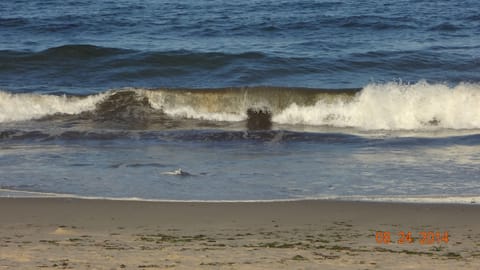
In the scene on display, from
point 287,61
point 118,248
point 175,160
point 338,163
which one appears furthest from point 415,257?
point 287,61

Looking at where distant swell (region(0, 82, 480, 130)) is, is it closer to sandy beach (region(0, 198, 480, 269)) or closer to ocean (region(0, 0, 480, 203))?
ocean (region(0, 0, 480, 203))

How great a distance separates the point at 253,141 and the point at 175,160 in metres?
1.86

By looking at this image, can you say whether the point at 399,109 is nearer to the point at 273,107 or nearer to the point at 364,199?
the point at 273,107

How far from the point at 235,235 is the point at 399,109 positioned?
26.8ft

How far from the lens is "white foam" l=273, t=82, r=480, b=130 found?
14.0 meters

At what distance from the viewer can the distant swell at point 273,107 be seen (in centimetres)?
1426

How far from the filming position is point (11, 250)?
6.09 m

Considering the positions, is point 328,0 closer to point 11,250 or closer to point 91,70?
point 91,70
